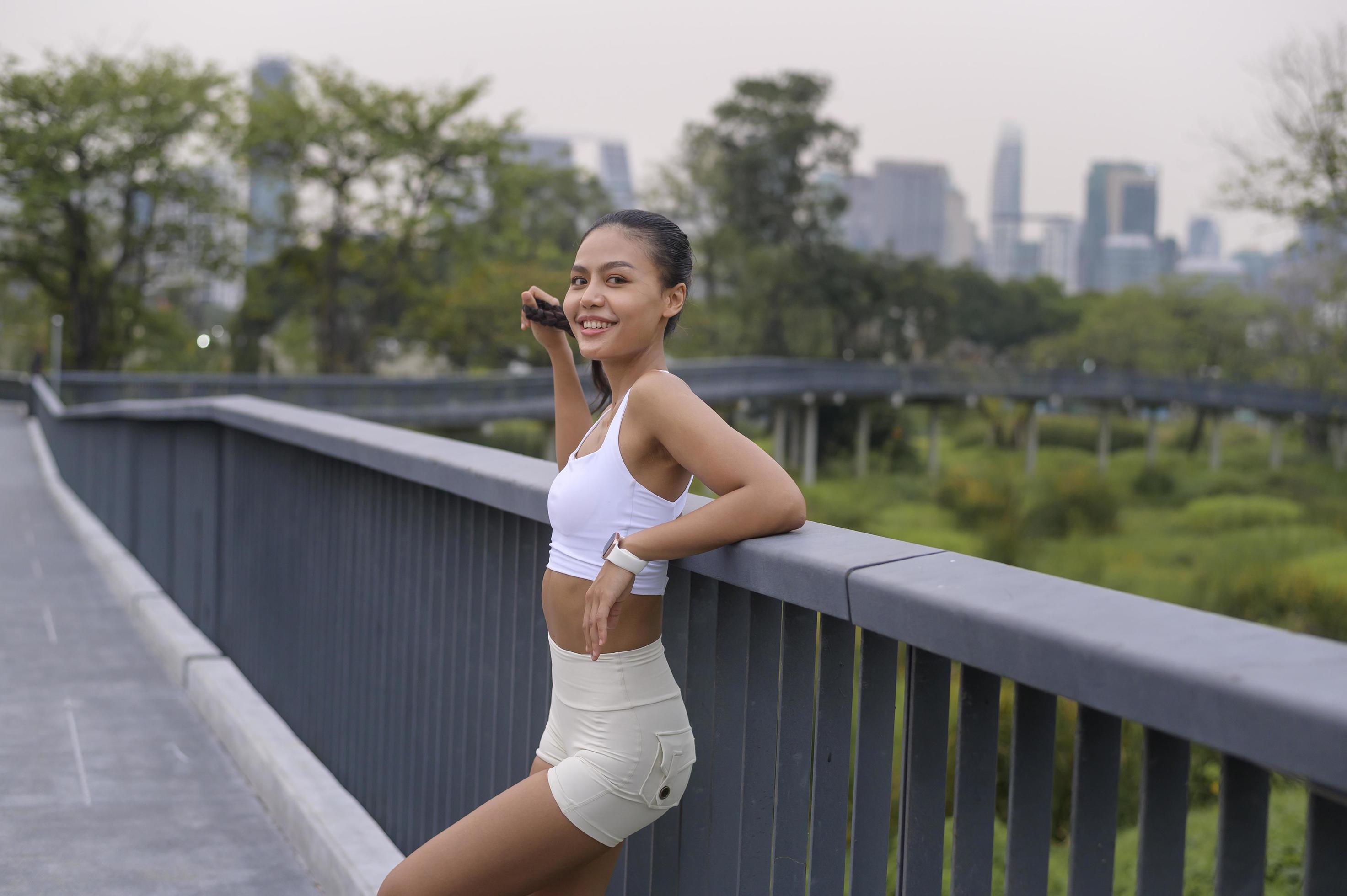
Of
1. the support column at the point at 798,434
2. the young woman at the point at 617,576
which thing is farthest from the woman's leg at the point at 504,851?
the support column at the point at 798,434

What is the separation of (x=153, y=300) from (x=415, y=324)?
1484cm

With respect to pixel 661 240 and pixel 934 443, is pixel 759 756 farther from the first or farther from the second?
pixel 934 443

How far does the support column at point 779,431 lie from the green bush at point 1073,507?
65.7 feet

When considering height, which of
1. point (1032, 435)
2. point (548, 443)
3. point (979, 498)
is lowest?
point (1032, 435)

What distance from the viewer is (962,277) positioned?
347ft

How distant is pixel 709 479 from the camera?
80.6 inches

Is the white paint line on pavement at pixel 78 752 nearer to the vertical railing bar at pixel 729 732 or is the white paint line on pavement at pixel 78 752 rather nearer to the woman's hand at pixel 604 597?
the vertical railing bar at pixel 729 732

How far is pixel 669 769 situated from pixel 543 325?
3.43 ft

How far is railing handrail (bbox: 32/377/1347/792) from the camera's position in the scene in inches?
46.5

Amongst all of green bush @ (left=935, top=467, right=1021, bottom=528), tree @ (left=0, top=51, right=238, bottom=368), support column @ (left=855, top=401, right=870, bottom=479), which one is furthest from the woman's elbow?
support column @ (left=855, top=401, right=870, bottom=479)

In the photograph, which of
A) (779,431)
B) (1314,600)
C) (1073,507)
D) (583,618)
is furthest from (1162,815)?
(779,431)

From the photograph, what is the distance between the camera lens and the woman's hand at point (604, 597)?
2070 mm

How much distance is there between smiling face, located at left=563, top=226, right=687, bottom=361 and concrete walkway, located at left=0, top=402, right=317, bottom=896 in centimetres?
228

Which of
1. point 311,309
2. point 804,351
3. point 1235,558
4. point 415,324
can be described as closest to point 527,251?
point 415,324
